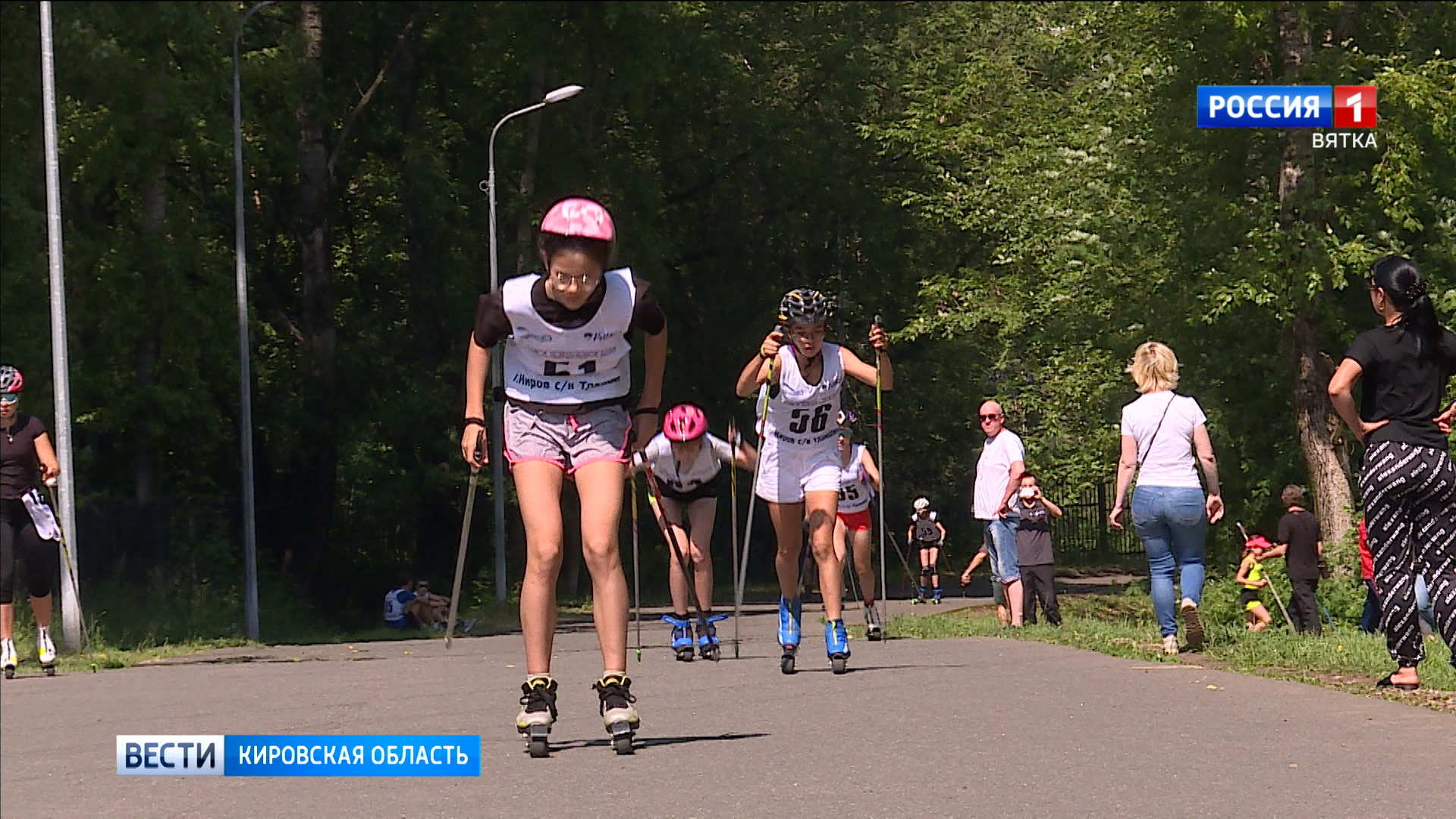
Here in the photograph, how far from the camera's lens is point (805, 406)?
12.3 m

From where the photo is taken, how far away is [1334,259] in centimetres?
2522

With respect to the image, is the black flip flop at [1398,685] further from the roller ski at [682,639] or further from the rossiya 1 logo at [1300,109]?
the rossiya 1 logo at [1300,109]

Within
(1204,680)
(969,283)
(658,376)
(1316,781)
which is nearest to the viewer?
(1316,781)

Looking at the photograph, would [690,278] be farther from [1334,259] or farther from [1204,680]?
[1204,680]

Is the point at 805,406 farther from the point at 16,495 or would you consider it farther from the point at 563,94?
the point at 563,94

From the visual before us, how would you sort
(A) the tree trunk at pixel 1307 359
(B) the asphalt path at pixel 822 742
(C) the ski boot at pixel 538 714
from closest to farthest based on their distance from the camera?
(B) the asphalt path at pixel 822 742 < (C) the ski boot at pixel 538 714 < (A) the tree trunk at pixel 1307 359

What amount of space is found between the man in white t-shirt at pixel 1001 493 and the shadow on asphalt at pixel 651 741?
9.52 meters

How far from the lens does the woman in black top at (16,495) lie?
49.3ft

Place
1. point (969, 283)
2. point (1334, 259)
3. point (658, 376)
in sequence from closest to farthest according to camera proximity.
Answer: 1. point (658, 376)
2. point (1334, 259)
3. point (969, 283)

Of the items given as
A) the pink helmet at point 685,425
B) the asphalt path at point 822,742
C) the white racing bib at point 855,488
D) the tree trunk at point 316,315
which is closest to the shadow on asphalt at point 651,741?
the asphalt path at point 822,742

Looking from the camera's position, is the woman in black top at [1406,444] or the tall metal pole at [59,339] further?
the tall metal pole at [59,339]

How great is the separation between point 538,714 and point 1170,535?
601 cm

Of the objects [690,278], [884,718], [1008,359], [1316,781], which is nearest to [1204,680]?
[884,718]

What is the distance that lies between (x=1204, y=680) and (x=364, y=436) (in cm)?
2458
